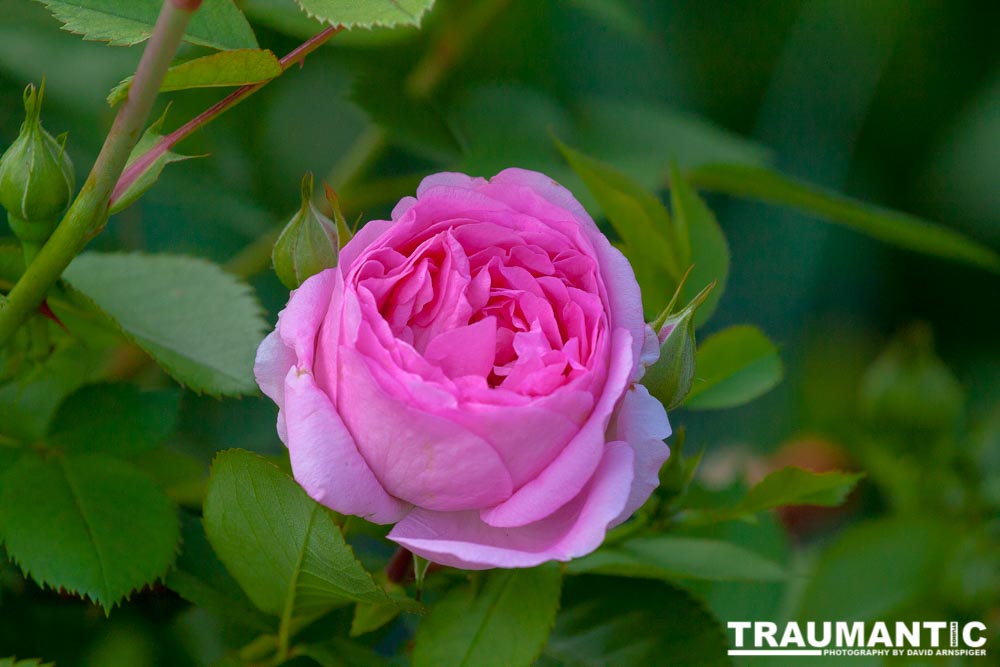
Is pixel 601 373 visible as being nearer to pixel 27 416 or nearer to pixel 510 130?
pixel 27 416

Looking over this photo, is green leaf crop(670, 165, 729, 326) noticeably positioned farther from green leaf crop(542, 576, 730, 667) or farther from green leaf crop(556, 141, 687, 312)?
green leaf crop(542, 576, 730, 667)

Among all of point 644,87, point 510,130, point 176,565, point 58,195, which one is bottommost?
point 176,565

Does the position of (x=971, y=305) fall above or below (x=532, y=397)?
above

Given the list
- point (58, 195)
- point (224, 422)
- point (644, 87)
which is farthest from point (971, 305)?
point (58, 195)

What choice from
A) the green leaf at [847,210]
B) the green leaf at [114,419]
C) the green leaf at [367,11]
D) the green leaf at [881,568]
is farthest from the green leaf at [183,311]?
the green leaf at [881,568]

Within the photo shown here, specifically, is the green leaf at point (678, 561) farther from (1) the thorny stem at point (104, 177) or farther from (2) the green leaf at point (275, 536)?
(1) the thorny stem at point (104, 177)

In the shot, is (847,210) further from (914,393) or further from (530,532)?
(530,532)

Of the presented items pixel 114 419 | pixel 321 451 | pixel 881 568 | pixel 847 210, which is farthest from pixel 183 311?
pixel 881 568
